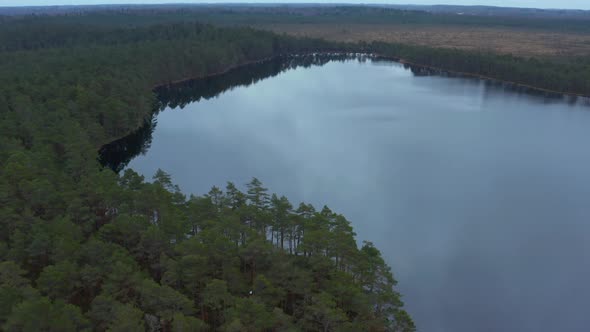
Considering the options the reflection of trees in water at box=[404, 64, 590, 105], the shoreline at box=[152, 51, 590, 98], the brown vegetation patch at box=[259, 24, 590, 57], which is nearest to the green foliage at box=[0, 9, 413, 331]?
the shoreline at box=[152, 51, 590, 98]

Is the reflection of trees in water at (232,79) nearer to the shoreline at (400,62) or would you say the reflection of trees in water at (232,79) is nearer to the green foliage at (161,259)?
the shoreline at (400,62)

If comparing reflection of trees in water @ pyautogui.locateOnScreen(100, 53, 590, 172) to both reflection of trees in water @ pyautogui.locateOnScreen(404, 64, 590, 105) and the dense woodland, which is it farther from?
the dense woodland

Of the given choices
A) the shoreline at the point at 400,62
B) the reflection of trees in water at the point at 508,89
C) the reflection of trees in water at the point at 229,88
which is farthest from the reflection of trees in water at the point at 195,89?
the reflection of trees in water at the point at 508,89

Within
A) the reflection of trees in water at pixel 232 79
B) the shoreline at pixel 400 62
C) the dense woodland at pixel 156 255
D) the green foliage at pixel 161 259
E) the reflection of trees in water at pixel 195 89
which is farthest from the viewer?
the shoreline at pixel 400 62

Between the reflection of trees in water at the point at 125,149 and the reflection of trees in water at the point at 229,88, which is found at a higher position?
the reflection of trees in water at the point at 229,88

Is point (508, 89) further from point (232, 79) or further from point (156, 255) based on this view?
point (156, 255)

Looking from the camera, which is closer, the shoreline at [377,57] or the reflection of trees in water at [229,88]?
the reflection of trees in water at [229,88]

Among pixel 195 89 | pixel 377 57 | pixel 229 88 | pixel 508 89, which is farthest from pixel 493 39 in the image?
→ pixel 195 89

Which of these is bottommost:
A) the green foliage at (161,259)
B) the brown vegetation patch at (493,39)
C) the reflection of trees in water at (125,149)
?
the reflection of trees in water at (125,149)
